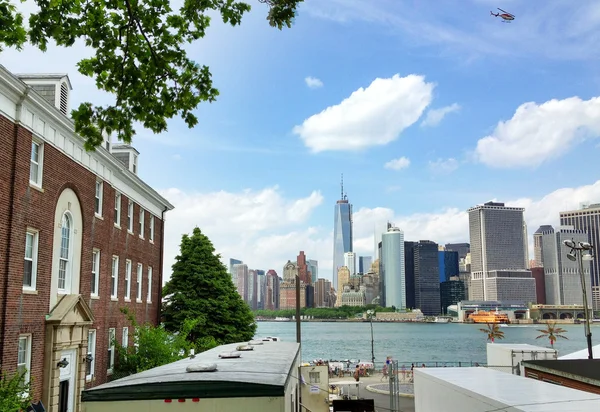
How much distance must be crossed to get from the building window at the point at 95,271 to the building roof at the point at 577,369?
18.0 metres

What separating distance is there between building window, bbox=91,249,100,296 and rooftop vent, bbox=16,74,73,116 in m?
6.39

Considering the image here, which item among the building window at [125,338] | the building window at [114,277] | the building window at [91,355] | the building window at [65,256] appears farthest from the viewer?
the building window at [125,338]

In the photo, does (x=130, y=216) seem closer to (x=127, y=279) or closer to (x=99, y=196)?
(x=127, y=279)

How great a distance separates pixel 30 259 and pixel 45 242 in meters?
1.06

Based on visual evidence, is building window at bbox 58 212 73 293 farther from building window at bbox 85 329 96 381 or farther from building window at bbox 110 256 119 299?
building window at bbox 110 256 119 299

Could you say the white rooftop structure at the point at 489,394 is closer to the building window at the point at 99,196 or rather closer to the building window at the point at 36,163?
the building window at the point at 36,163

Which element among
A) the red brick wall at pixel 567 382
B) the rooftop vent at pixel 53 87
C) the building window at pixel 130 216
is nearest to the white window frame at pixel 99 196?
the rooftop vent at pixel 53 87

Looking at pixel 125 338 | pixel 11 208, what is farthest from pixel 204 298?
pixel 11 208

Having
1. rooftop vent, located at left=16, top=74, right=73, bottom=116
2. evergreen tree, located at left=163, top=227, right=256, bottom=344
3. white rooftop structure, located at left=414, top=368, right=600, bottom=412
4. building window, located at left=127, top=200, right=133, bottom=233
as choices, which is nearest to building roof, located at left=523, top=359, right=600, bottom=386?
white rooftop structure, located at left=414, top=368, right=600, bottom=412

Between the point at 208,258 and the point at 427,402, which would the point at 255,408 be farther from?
the point at 208,258

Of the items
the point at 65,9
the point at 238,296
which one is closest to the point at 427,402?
the point at 65,9

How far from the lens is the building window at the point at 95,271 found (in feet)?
88.3

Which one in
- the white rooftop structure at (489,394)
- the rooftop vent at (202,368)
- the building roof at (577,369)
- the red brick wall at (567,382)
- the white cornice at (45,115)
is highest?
the white cornice at (45,115)

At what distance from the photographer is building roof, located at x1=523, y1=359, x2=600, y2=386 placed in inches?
652
